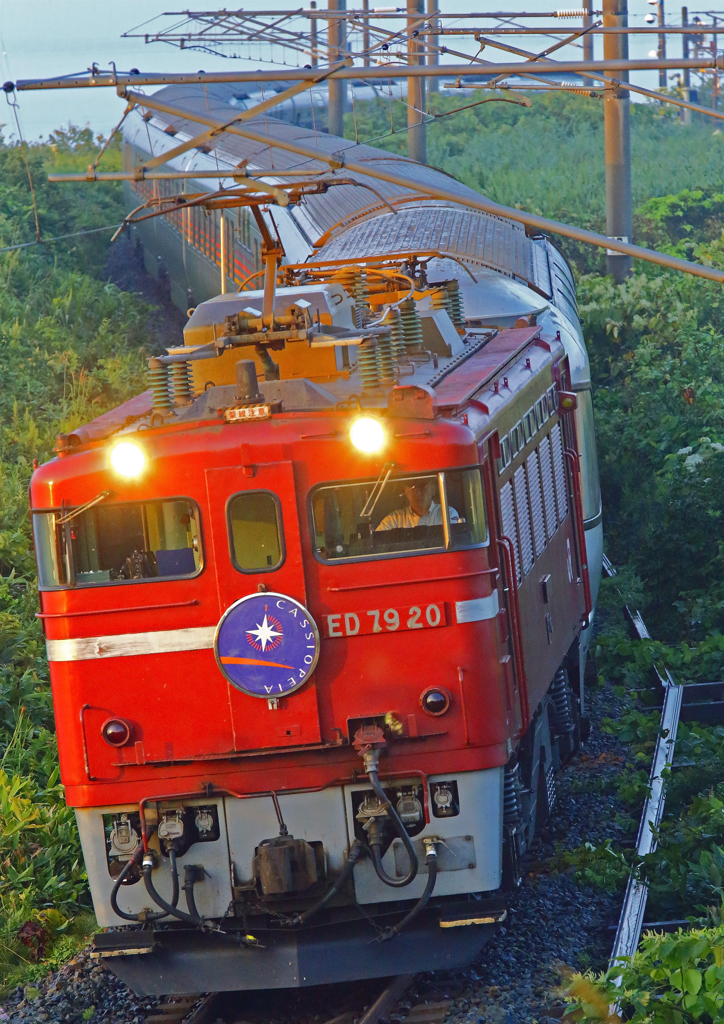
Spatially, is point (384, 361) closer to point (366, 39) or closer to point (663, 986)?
point (663, 986)

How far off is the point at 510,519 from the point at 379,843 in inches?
80.9

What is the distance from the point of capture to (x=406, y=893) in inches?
→ 303

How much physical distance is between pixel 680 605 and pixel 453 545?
28.3 feet

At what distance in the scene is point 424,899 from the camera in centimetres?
753

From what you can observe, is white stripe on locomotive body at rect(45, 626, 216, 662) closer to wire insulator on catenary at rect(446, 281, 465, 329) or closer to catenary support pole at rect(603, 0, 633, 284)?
wire insulator on catenary at rect(446, 281, 465, 329)

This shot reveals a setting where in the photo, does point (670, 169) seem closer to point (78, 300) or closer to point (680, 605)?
point (78, 300)

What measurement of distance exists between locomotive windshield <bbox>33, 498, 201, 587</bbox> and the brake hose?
148 cm

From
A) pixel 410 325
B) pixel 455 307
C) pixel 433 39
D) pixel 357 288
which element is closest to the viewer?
pixel 410 325

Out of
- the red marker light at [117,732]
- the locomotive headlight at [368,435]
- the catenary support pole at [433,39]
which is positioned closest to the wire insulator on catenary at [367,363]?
the locomotive headlight at [368,435]

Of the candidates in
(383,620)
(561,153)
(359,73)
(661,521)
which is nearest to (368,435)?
(383,620)

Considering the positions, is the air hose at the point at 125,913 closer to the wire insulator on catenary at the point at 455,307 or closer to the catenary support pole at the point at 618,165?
the wire insulator on catenary at the point at 455,307

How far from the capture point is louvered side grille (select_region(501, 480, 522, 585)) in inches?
330

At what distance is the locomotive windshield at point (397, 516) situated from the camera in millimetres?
7652

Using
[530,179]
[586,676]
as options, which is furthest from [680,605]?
[530,179]
